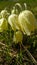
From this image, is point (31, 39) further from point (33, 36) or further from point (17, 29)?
point (17, 29)

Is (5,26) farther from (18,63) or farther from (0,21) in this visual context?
(18,63)

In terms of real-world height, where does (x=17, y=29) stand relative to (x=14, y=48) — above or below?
above

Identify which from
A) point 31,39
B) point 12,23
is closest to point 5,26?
point 12,23

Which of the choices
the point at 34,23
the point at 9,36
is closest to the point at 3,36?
the point at 9,36

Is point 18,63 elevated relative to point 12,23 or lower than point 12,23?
lower

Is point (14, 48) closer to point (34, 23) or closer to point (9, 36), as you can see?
point (9, 36)

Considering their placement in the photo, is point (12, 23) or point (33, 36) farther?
point (33, 36)

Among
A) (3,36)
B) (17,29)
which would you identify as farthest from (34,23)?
(3,36)

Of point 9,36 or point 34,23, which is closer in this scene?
point 34,23
